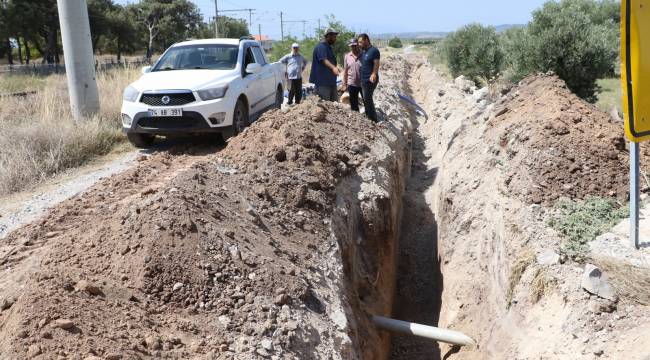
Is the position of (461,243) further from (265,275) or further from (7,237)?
(7,237)

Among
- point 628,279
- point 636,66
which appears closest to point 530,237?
point 628,279

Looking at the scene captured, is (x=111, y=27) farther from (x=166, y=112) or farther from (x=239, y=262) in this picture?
(x=239, y=262)

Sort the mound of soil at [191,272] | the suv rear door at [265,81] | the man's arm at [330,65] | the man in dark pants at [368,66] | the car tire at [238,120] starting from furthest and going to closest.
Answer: the suv rear door at [265,81]
the man's arm at [330,65]
the car tire at [238,120]
the man in dark pants at [368,66]
the mound of soil at [191,272]

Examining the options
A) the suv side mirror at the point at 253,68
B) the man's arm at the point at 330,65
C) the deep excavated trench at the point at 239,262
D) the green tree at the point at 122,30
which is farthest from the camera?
the green tree at the point at 122,30

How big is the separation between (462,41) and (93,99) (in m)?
13.7

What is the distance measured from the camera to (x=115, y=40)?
47375mm

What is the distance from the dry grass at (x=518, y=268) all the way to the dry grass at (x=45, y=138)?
21.5 ft

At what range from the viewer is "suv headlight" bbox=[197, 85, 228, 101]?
28.7 feet

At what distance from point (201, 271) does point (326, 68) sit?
667 centimetres

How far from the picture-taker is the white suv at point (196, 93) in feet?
28.7

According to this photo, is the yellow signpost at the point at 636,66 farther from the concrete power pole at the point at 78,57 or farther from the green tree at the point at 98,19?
the green tree at the point at 98,19

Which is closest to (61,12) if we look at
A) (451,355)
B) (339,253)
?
(339,253)

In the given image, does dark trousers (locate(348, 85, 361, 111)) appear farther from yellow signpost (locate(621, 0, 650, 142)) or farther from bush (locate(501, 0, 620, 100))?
yellow signpost (locate(621, 0, 650, 142))

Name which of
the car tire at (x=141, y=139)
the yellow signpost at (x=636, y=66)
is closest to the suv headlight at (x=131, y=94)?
the car tire at (x=141, y=139)
